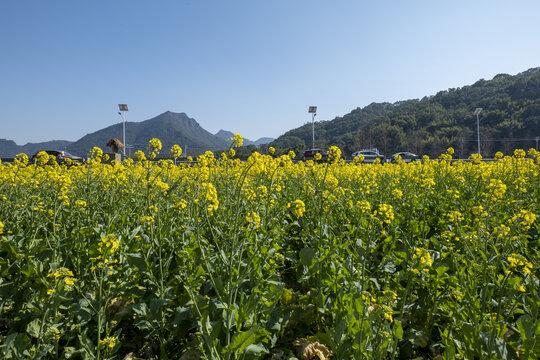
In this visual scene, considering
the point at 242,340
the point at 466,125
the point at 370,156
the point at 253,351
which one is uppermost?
the point at 466,125

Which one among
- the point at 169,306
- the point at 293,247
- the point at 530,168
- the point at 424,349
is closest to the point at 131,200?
the point at 169,306

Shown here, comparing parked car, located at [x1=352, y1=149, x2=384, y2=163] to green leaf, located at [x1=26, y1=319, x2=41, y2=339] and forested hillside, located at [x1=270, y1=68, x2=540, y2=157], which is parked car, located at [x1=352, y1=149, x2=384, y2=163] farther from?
green leaf, located at [x1=26, y1=319, x2=41, y2=339]

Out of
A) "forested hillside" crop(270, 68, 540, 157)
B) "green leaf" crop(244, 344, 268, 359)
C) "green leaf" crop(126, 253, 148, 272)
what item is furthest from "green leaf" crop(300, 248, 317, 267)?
"forested hillside" crop(270, 68, 540, 157)

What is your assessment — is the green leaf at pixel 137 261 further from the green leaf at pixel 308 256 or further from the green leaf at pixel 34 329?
the green leaf at pixel 308 256

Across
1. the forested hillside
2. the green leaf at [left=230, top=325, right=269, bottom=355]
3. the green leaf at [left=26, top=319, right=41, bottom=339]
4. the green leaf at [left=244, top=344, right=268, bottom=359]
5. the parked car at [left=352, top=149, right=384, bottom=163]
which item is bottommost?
the green leaf at [left=244, top=344, right=268, bottom=359]

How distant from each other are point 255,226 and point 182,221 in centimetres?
92

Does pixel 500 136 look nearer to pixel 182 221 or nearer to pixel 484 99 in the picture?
pixel 484 99

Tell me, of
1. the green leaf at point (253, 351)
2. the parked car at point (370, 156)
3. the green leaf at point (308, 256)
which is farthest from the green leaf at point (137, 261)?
the parked car at point (370, 156)

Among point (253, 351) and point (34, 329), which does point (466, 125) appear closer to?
point (253, 351)

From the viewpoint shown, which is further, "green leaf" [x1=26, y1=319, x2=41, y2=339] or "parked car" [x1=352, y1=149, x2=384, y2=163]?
"parked car" [x1=352, y1=149, x2=384, y2=163]

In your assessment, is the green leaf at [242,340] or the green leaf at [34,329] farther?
the green leaf at [34,329]

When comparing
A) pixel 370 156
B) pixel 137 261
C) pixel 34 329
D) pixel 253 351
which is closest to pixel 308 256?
pixel 253 351

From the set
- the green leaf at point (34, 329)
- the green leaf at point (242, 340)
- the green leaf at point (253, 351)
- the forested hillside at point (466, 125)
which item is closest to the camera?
the green leaf at point (242, 340)

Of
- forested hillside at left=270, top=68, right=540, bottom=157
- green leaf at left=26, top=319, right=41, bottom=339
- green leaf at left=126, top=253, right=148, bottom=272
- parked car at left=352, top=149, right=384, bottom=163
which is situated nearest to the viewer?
green leaf at left=26, top=319, right=41, bottom=339
